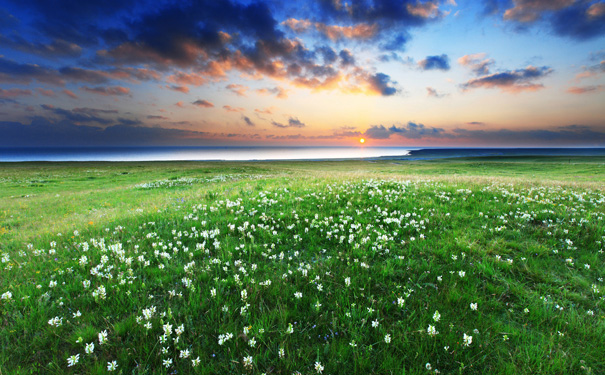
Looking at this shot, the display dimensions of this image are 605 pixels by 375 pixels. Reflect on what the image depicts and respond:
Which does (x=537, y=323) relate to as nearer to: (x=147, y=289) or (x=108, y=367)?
(x=108, y=367)

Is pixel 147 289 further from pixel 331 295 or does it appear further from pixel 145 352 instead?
pixel 331 295

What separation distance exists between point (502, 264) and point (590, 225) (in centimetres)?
436

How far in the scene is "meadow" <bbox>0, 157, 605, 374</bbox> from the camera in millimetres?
3166

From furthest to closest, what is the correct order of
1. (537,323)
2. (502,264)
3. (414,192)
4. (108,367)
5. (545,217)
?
(414,192), (545,217), (502,264), (537,323), (108,367)

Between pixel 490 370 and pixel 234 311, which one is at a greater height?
pixel 234 311

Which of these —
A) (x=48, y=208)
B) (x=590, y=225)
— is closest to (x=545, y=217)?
(x=590, y=225)

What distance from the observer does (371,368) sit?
10.1ft

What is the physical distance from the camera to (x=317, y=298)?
14.2ft

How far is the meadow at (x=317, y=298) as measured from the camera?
3.17 m

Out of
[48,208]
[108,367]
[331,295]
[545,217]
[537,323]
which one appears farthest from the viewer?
[48,208]

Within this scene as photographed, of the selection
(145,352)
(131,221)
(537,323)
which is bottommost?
(537,323)

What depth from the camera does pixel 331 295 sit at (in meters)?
4.46

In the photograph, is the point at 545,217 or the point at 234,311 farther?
the point at 545,217

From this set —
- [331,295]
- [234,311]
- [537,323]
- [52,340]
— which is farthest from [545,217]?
[52,340]
